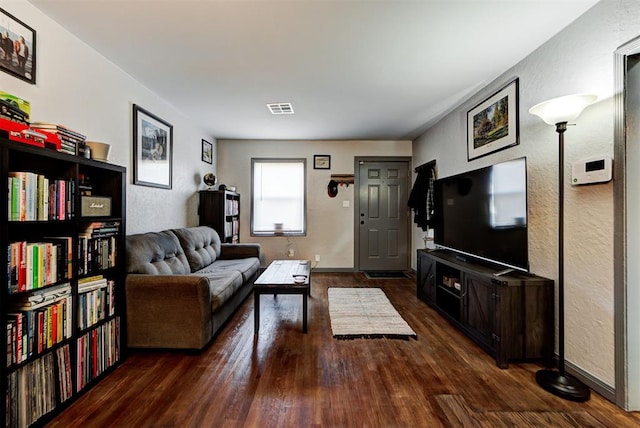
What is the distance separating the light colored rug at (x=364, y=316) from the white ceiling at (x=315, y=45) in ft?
7.97

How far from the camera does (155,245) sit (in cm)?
266

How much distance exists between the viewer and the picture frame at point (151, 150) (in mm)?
2844

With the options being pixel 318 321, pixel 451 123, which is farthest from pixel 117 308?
pixel 451 123

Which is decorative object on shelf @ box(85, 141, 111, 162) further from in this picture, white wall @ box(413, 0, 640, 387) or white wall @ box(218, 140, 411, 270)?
white wall @ box(413, 0, 640, 387)

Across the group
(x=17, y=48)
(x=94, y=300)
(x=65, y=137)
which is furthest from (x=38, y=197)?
(x=17, y=48)

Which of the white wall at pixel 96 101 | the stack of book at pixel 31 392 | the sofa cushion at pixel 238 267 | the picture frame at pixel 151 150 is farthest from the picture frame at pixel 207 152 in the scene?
the stack of book at pixel 31 392

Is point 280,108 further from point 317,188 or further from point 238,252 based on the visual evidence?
point 238,252

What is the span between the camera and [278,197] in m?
5.18

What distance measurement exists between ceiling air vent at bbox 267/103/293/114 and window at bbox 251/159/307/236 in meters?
1.58

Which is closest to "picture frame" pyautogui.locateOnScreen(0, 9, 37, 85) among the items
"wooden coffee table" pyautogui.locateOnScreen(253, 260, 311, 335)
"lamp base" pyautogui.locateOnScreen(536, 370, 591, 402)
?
"wooden coffee table" pyautogui.locateOnScreen(253, 260, 311, 335)

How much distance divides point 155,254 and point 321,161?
3.27 m

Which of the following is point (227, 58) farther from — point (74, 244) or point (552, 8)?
point (552, 8)

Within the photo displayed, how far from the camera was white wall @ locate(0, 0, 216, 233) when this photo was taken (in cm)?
182

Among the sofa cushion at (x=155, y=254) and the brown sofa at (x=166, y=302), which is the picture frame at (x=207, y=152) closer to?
the sofa cushion at (x=155, y=254)
